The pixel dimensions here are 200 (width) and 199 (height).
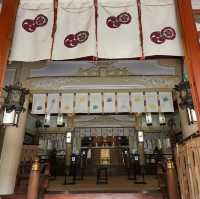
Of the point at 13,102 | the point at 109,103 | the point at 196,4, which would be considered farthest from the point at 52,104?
the point at 196,4

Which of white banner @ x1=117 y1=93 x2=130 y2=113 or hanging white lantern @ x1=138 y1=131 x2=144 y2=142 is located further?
hanging white lantern @ x1=138 y1=131 x2=144 y2=142

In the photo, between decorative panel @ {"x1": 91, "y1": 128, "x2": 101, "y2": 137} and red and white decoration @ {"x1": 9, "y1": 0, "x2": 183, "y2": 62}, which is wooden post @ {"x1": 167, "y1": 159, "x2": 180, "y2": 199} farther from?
decorative panel @ {"x1": 91, "y1": 128, "x2": 101, "y2": 137}

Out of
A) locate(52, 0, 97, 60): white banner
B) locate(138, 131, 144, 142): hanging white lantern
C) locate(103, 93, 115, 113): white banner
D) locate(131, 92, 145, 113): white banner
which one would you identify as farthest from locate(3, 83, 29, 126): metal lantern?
locate(138, 131, 144, 142): hanging white lantern

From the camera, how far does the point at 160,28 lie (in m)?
2.84

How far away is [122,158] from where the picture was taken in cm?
1288

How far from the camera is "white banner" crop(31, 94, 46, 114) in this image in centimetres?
720

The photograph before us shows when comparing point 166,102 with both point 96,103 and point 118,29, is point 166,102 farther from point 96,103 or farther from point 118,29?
point 118,29

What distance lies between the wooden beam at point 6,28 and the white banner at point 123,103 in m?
4.85

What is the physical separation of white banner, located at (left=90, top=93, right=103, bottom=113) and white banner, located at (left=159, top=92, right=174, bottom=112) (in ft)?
6.98

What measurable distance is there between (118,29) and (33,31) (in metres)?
1.25

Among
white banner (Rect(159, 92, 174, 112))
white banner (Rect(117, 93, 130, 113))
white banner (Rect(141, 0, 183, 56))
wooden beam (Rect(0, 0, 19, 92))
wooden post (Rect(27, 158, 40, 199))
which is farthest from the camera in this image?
white banner (Rect(117, 93, 130, 113))

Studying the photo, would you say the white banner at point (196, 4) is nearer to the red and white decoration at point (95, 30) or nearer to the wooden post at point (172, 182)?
the red and white decoration at point (95, 30)

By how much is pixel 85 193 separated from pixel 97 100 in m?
3.03

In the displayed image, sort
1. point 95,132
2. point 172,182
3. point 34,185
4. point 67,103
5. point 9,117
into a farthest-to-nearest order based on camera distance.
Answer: point 95,132 → point 67,103 → point 34,185 → point 172,182 → point 9,117
